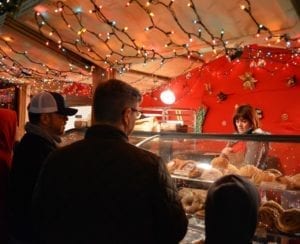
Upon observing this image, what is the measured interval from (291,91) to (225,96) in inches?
58.7

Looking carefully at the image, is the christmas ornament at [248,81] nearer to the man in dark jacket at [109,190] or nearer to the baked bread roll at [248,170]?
the baked bread roll at [248,170]

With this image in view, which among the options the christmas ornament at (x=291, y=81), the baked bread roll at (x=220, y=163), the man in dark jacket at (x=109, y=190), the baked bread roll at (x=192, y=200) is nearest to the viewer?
the man in dark jacket at (x=109, y=190)

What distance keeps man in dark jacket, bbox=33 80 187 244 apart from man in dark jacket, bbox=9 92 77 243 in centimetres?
Answer: 66

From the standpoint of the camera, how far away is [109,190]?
1575 mm

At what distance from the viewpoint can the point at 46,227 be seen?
1723mm

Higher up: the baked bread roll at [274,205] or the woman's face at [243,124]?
the woman's face at [243,124]

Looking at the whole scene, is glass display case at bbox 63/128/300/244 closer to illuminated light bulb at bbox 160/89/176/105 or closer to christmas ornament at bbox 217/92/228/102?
christmas ornament at bbox 217/92/228/102

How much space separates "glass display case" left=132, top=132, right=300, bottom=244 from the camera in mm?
2098

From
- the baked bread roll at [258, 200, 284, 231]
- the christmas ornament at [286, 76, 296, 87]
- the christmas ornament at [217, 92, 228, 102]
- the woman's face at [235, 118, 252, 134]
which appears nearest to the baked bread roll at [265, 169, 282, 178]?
the baked bread roll at [258, 200, 284, 231]

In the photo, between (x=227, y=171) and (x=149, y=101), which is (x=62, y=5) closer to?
(x=227, y=171)

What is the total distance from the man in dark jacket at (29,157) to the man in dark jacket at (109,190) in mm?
664

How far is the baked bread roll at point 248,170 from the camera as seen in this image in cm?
246

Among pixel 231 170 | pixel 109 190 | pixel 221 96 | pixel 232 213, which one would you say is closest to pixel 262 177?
pixel 231 170

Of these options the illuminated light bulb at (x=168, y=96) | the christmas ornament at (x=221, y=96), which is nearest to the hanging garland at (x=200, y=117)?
the christmas ornament at (x=221, y=96)
